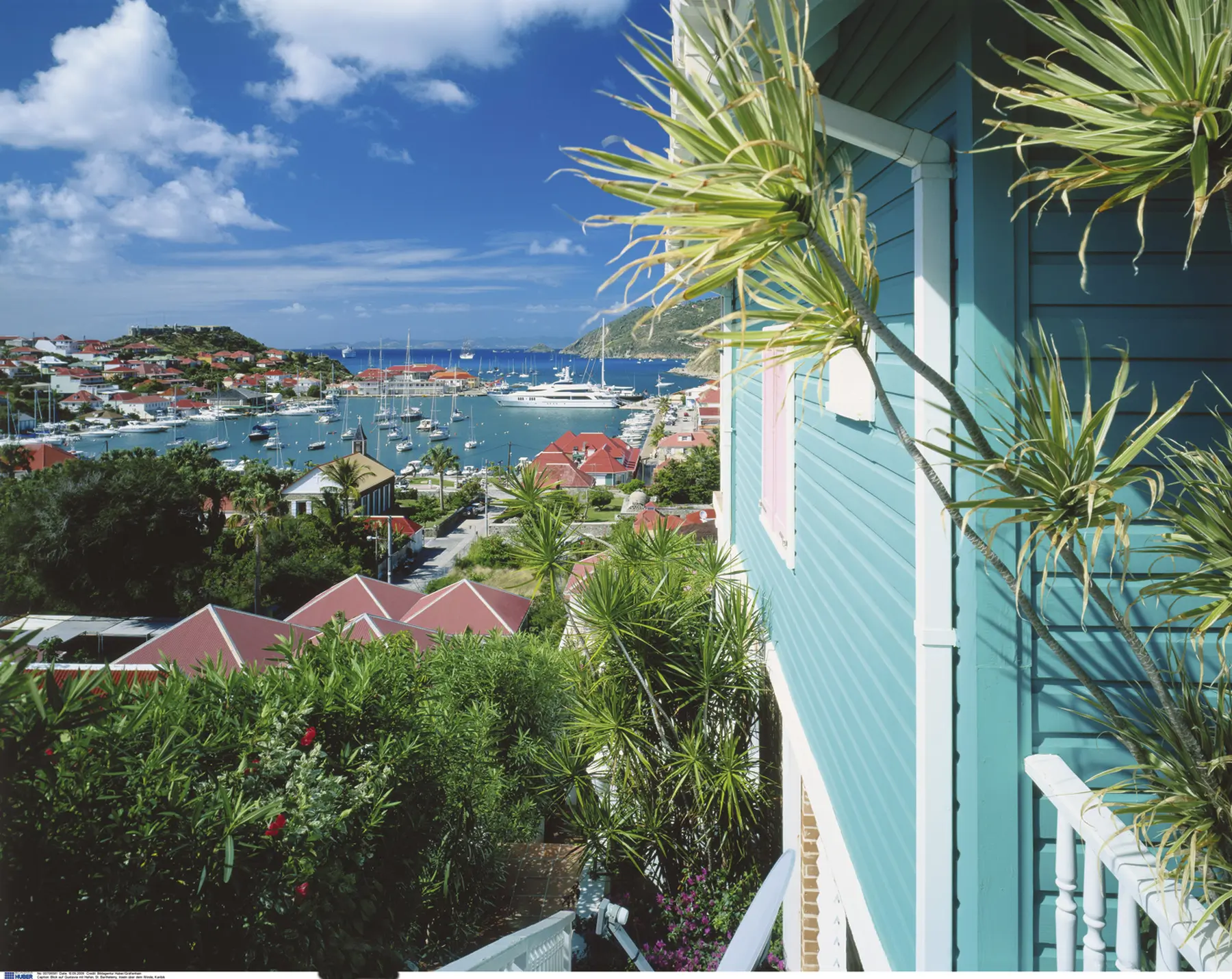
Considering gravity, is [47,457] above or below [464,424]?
below

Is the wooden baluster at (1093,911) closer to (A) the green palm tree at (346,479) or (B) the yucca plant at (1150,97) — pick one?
(B) the yucca plant at (1150,97)

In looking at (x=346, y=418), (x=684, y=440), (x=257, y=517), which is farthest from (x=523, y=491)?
(x=346, y=418)

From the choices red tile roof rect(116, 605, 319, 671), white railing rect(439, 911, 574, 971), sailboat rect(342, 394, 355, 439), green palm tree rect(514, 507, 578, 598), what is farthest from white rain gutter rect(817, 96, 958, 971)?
sailboat rect(342, 394, 355, 439)

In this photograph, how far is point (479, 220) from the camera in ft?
26.4

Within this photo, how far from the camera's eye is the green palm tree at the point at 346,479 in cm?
3700

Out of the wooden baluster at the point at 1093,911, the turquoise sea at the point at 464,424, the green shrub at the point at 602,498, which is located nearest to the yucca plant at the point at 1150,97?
the wooden baluster at the point at 1093,911

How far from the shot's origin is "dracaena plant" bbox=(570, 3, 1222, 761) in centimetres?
104

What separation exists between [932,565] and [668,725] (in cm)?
390

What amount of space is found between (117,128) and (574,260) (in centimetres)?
161

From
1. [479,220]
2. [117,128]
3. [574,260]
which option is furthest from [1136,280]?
[479,220]

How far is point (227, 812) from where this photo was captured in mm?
2469

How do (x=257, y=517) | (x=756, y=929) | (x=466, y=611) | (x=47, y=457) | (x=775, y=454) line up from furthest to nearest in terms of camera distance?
(x=257, y=517) → (x=47, y=457) → (x=466, y=611) → (x=775, y=454) → (x=756, y=929)

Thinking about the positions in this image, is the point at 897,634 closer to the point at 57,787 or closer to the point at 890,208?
the point at 890,208

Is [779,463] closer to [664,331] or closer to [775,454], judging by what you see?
[775,454]
